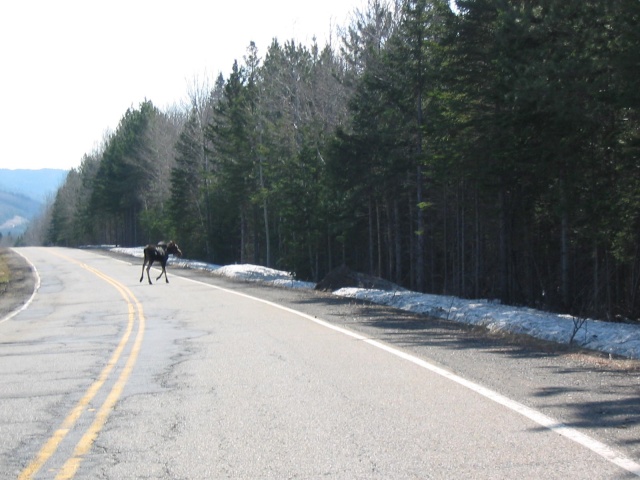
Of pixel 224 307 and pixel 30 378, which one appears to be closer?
pixel 30 378

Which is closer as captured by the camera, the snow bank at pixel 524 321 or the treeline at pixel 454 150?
the snow bank at pixel 524 321

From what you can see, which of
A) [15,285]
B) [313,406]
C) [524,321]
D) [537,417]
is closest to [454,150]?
[524,321]

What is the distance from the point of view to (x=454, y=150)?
2441 centimetres

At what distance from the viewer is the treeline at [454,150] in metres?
17.8

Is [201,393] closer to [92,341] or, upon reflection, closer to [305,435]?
[305,435]

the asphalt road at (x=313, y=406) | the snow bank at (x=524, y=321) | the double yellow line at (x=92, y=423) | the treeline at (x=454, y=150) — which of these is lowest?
the double yellow line at (x=92, y=423)

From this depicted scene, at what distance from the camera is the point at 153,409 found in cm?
829

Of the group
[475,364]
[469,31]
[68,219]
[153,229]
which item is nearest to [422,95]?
[469,31]

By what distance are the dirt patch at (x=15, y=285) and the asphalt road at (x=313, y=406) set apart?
1250 centimetres

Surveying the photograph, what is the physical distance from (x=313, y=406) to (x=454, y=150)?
17.4 metres

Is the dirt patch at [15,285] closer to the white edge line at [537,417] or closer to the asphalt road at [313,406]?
the asphalt road at [313,406]

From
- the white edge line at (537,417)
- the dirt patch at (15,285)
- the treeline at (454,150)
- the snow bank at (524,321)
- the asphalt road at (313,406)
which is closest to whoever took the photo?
the white edge line at (537,417)

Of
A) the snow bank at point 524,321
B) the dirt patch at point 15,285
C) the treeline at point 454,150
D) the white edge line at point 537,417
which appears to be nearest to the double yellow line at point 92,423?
the white edge line at point 537,417

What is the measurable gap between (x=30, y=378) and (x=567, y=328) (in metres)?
9.86
